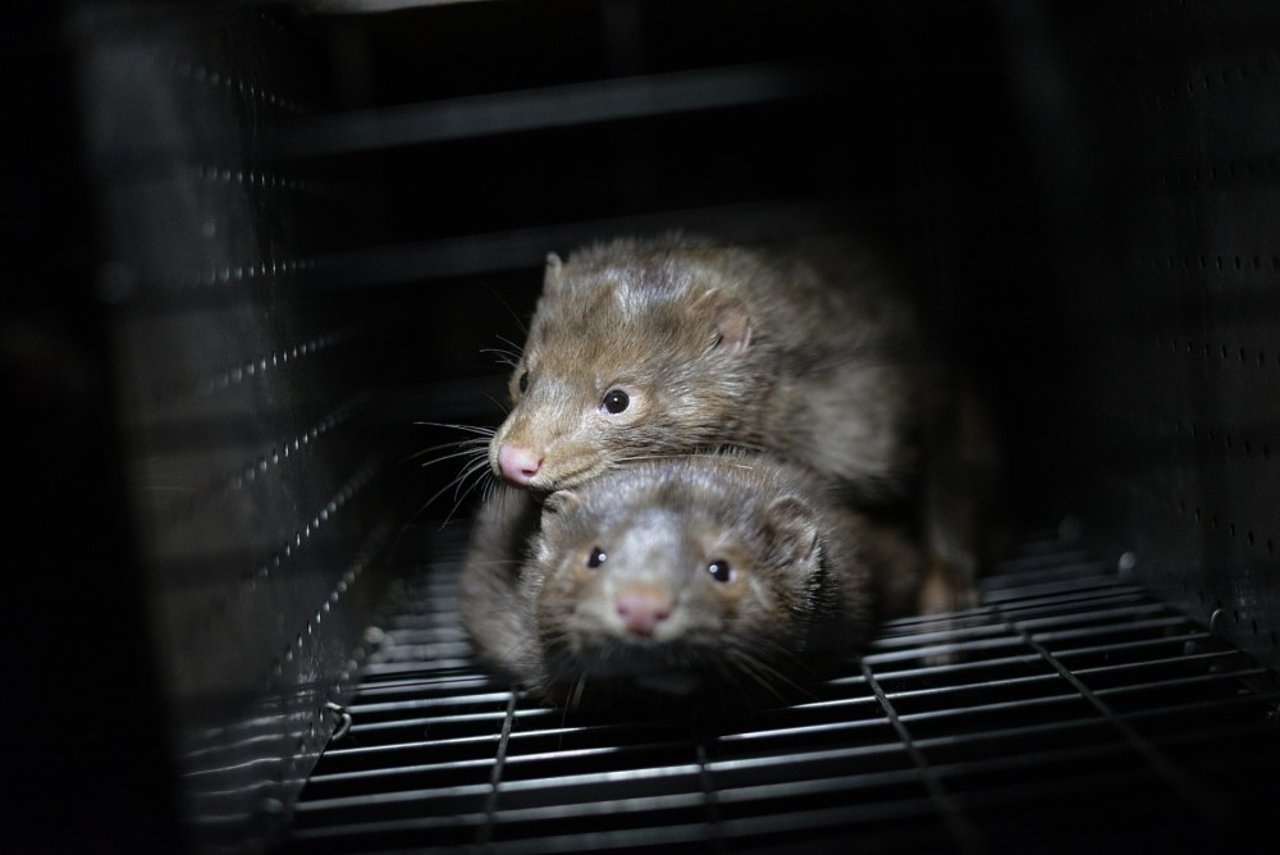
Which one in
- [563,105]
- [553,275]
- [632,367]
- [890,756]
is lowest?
[890,756]

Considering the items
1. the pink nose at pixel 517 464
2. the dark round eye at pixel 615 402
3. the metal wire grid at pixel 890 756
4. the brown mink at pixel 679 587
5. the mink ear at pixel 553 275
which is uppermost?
the mink ear at pixel 553 275

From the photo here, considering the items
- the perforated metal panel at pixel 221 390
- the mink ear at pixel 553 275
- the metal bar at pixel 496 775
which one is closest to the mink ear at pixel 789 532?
the metal bar at pixel 496 775

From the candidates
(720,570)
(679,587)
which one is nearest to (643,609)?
(679,587)

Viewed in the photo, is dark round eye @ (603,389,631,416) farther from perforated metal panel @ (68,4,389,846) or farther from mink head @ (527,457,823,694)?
perforated metal panel @ (68,4,389,846)

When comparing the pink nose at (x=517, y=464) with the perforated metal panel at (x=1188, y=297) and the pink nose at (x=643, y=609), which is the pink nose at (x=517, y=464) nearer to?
the pink nose at (x=643, y=609)

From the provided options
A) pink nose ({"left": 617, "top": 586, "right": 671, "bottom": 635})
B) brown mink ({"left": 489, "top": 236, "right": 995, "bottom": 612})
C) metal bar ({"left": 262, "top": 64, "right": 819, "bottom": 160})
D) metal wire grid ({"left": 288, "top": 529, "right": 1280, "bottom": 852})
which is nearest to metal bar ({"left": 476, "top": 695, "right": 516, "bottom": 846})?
metal wire grid ({"left": 288, "top": 529, "right": 1280, "bottom": 852})

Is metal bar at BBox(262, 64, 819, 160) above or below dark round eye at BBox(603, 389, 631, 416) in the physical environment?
above

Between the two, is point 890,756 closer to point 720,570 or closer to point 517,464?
point 720,570
